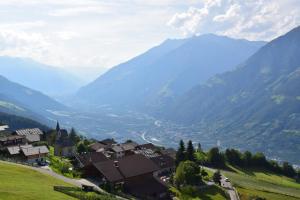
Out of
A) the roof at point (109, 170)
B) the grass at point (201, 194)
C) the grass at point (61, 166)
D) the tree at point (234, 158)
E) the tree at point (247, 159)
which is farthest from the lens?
the tree at point (247, 159)

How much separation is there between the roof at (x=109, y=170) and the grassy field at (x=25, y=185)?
16.7 m

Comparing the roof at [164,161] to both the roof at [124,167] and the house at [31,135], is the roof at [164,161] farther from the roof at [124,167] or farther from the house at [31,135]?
the house at [31,135]

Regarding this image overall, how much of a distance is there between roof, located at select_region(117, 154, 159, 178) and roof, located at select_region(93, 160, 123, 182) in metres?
1.76

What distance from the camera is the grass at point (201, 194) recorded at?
108 m

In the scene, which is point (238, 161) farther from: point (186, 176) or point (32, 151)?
point (32, 151)

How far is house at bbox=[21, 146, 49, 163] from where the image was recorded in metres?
120

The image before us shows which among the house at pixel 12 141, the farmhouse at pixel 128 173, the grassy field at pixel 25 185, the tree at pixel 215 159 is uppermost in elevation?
the tree at pixel 215 159

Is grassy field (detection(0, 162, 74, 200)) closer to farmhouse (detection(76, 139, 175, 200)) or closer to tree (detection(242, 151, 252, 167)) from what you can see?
farmhouse (detection(76, 139, 175, 200))

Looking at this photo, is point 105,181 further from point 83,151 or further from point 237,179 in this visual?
point 237,179

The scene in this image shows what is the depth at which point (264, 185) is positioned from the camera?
147625 mm

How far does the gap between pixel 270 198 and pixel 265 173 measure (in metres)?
64.1

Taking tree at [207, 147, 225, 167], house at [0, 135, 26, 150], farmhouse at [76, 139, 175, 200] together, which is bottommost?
farmhouse at [76, 139, 175, 200]

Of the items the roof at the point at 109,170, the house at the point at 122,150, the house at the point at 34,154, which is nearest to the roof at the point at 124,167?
the roof at the point at 109,170

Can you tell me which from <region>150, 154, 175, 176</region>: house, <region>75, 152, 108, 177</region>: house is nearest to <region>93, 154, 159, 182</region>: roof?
<region>75, 152, 108, 177</region>: house
